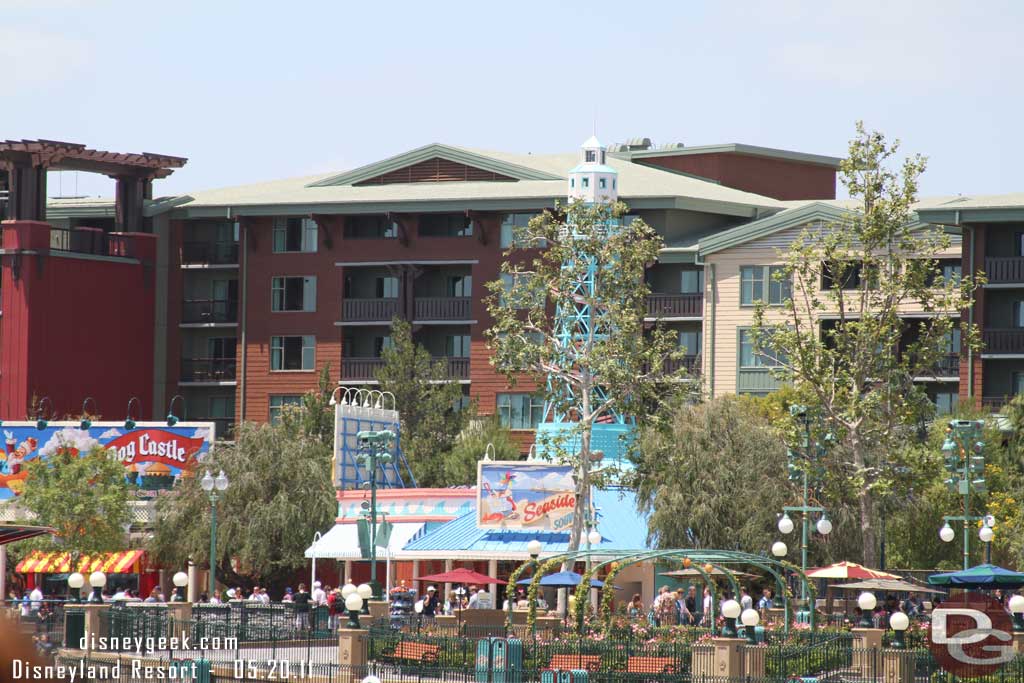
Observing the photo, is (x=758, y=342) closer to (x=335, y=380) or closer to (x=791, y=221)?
(x=791, y=221)

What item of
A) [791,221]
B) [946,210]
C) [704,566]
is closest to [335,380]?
[791,221]

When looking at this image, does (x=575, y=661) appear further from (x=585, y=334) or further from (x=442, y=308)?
(x=442, y=308)

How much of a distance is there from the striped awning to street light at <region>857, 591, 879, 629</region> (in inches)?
1259

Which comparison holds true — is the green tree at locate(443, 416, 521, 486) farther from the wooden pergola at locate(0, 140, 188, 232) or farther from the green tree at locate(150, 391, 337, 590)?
the wooden pergola at locate(0, 140, 188, 232)

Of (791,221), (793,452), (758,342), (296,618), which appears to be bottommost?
(296,618)

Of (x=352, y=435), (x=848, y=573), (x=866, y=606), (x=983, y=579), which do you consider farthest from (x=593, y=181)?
(x=866, y=606)

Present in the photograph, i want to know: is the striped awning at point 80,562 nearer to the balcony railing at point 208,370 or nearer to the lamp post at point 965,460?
the balcony railing at point 208,370

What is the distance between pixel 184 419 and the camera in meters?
82.4

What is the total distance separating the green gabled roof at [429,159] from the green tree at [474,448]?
14.2m

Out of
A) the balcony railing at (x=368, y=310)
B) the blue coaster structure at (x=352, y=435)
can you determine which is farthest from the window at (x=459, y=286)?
the blue coaster structure at (x=352, y=435)

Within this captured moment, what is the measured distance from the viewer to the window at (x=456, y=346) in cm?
7850

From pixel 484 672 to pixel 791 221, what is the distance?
Result: 45691mm

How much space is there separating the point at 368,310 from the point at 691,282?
15.4m

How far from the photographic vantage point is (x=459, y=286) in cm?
7925
